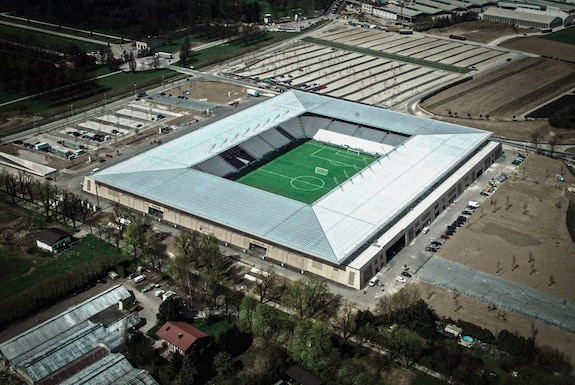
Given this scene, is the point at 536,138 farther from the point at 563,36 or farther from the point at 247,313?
the point at 563,36

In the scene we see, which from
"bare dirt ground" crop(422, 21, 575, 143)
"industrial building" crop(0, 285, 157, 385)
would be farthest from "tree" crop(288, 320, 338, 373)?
"bare dirt ground" crop(422, 21, 575, 143)

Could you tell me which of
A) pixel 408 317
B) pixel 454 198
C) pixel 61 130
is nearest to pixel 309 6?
pixel 61 130

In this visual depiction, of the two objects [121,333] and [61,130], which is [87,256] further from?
[61,130]

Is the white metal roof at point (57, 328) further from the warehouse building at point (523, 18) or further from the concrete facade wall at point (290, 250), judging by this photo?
the warehouse building at point (523, 18)

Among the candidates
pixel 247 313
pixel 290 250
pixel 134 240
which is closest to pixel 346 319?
pixel 247 313

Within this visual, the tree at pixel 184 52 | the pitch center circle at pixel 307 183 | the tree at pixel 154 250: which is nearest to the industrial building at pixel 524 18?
the tree at pixel 184 52

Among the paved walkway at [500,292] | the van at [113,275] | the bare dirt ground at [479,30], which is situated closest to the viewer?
the paved walkway at [500,292]
